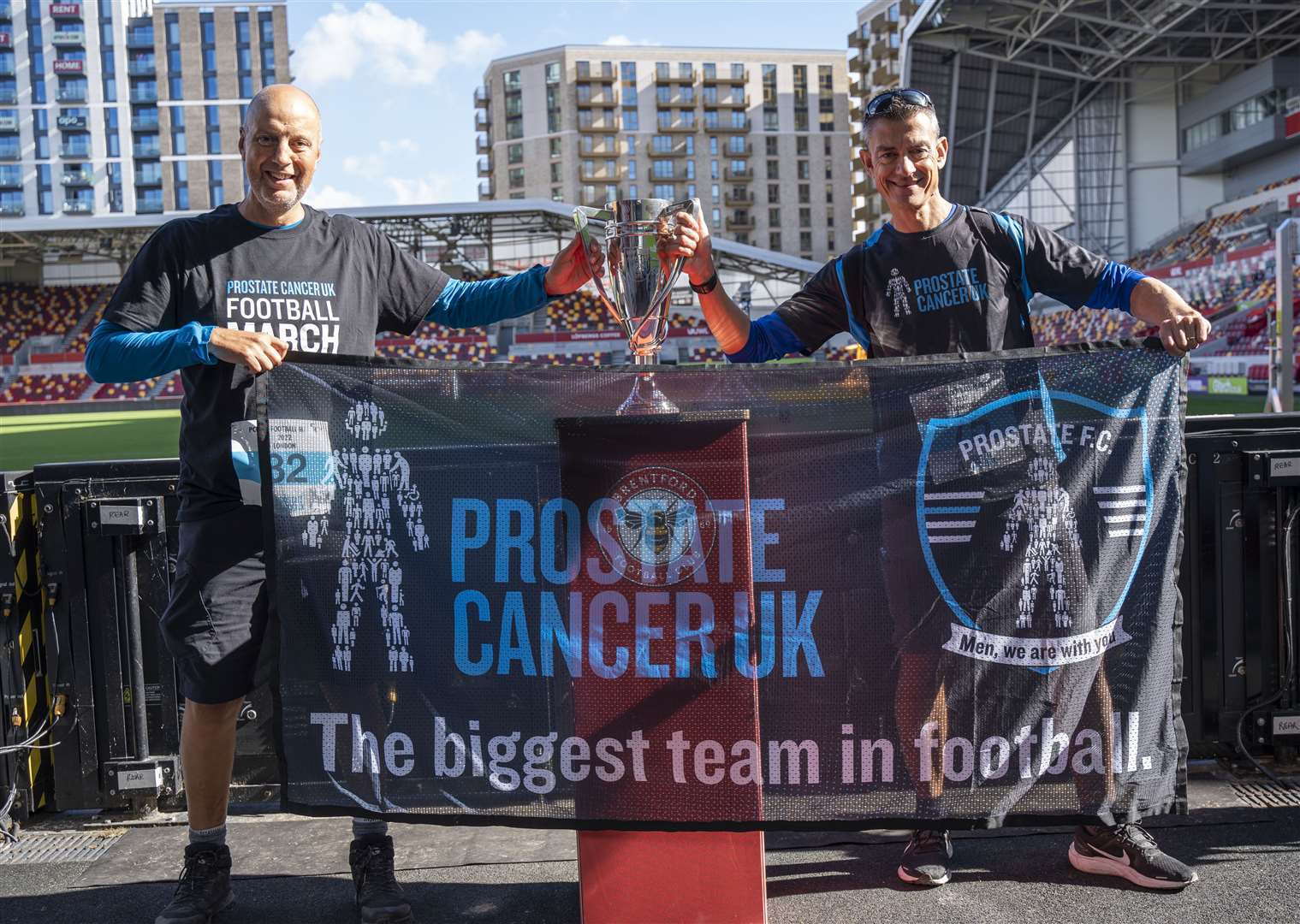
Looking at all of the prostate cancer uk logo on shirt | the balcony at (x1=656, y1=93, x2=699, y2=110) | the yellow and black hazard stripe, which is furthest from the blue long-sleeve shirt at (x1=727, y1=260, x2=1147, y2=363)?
the balcony at (x1=656, y1=93, x2=699, y2=110)

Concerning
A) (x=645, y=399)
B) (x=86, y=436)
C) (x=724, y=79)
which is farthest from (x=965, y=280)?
(x=724, y=79)

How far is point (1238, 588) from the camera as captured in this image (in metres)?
3.27

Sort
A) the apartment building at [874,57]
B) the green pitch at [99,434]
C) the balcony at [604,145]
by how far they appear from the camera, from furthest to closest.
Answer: the balcony at [604,145] < the apartment building at [874,57] < the green pitch at [99,434]

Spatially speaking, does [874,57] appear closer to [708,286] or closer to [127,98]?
[127,98]

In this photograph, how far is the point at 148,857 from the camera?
2.99 m

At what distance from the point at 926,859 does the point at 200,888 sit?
1.68 metres

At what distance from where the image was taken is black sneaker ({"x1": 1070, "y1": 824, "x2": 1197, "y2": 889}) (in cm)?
256

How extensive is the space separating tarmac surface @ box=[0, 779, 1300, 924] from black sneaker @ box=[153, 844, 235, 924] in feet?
0.23

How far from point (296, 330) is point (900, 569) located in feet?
4.75

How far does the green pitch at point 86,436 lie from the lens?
1859 cm

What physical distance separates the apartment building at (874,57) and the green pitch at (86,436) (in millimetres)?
52255

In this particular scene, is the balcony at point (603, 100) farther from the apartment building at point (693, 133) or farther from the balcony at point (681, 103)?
the balcony at point (681, 103)

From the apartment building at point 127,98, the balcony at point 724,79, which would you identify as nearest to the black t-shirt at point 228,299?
the apartment building at point 127,98

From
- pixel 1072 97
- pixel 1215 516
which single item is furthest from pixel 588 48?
pixel 1215 516
